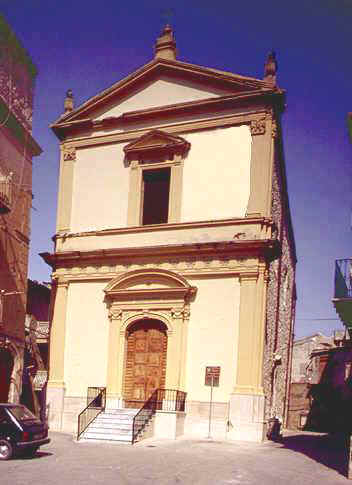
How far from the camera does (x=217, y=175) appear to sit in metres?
19.8

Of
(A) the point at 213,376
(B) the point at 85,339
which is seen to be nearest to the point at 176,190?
(B) the point at 85,339

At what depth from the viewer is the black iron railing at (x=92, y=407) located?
17750mm

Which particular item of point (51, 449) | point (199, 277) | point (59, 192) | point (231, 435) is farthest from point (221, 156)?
point (51, 449)

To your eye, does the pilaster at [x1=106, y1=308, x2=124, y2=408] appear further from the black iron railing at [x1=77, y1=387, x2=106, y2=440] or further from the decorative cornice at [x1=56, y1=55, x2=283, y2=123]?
the decorative cornice at [x1=56, y1=55, x2=283, y2=123]

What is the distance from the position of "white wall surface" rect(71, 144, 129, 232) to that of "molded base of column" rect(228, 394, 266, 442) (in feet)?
24.2

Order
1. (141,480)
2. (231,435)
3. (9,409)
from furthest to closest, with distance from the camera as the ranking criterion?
(231,435) → (9,409) → (141,480)

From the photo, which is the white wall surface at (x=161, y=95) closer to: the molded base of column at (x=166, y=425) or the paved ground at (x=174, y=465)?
the molded base of column at (x=166, y=425)

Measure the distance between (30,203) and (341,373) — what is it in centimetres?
2007

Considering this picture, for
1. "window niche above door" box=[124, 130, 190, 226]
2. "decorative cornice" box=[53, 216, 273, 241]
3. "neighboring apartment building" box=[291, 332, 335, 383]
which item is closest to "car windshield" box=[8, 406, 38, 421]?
"decorative cornice" box=[53, 216, 273, 241]

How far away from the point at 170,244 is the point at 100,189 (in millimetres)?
3700

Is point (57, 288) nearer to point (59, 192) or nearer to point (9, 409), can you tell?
point (59, 192)

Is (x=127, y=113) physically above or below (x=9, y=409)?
above

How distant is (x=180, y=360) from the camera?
61.5 feet

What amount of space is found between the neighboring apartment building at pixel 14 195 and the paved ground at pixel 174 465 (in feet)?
16.1
